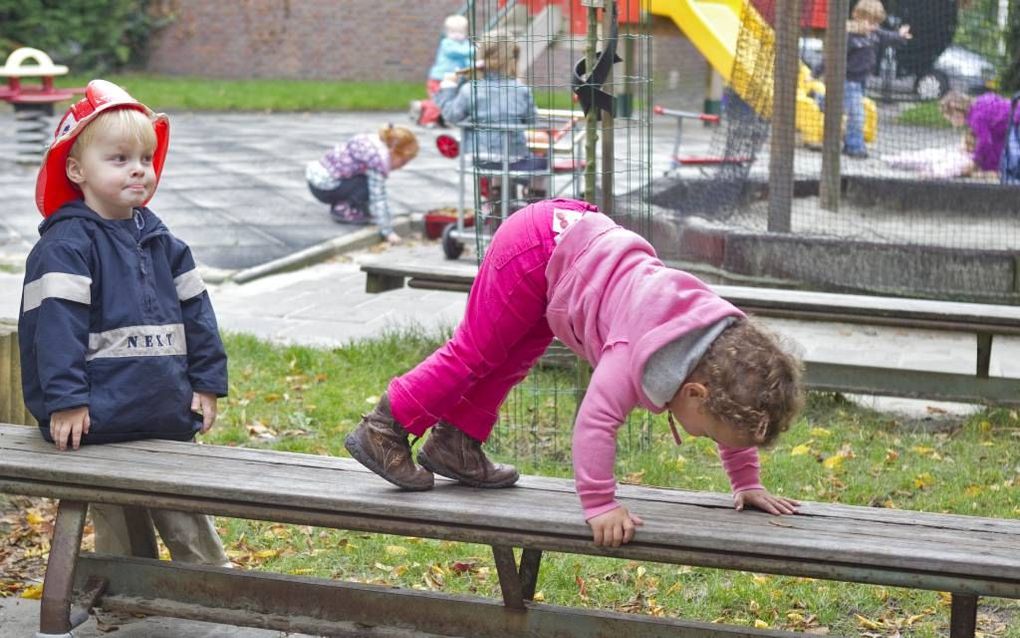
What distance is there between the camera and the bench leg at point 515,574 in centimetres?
333

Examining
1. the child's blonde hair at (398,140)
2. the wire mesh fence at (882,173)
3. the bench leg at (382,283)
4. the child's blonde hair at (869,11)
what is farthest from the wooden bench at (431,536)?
the child's blonde hair at (398,140)

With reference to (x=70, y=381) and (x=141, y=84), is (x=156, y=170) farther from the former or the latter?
(x=141, y=84)

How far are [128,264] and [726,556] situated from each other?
168cm

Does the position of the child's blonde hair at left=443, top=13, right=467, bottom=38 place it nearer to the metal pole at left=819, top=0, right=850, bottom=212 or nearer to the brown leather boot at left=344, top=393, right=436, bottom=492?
the metal pole at left=819, top=0, right=850, bottom=212

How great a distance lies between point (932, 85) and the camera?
9.74 meters

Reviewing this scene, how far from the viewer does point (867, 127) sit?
1092 centimetres

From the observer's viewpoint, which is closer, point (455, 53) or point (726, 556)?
point (726, 556)

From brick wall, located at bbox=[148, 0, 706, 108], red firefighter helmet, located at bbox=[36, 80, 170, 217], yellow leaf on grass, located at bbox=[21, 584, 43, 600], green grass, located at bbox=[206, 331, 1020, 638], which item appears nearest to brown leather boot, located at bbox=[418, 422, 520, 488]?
green grass, located at bbox=[206, 331, 1020, 638]

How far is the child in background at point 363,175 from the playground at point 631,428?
0.75ft

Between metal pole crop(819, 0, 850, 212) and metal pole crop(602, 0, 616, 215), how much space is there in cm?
402

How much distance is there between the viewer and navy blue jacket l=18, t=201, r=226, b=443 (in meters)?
3.48

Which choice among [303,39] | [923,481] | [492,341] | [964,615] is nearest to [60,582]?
[492,341]

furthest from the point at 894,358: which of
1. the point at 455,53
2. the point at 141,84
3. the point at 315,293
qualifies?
the point at 141,84

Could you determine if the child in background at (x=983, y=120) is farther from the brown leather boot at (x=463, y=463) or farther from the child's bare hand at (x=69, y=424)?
the child's bare hand at (x=69, y=424)
